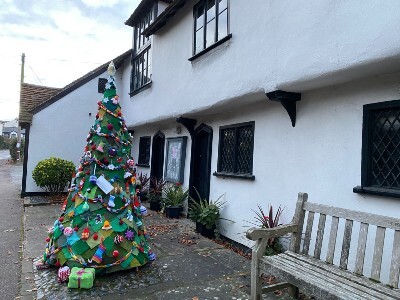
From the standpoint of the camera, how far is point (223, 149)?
7160mm

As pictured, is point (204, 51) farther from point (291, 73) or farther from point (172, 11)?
point (291, 73)

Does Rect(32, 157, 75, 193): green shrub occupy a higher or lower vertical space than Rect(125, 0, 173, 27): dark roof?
lower

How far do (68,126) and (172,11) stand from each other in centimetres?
692

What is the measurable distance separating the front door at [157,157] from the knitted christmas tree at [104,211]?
6.30 m

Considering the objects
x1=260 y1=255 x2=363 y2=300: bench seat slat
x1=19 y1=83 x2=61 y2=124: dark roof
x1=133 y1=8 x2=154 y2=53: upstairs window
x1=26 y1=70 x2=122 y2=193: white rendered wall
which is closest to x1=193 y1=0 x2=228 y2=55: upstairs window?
x1=133 y1=8 x2=154 y2=53: upstairs window

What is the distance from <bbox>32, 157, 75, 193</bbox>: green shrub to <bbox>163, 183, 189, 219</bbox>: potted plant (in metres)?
4.72

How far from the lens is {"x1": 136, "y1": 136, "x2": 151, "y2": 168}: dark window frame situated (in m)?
12.1

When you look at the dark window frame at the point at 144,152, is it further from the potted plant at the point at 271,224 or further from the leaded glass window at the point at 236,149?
the potted plant at the point at 271,224

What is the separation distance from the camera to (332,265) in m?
3.50

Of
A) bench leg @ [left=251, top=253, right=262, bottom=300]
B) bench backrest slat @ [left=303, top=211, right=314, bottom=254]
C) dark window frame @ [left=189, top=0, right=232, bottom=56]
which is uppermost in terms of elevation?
dark window frame @ [left=189, top=0, right=232, bottom=56]

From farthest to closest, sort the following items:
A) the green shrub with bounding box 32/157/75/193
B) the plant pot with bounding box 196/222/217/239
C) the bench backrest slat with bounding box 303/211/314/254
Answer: the green shrub with bounding box 32/157/75/193 → the plant pot with bounding box 196/222/217/239 → the bench backrest slat with bounding box 303/211/314/254

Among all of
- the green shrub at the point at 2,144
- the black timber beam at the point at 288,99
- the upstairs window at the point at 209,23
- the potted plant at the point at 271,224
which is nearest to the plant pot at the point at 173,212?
the potted plant at the point at 271,224

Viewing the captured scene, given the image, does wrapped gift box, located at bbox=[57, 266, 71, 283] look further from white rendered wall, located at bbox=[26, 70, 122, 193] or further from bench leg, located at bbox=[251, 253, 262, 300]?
white rendered wall, located at bbox=[26, 70, 122, 193]

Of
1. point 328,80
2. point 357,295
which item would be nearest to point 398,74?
point 328,80
